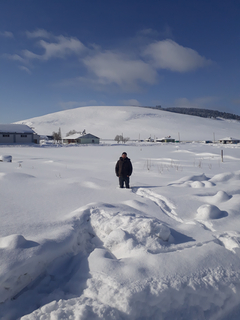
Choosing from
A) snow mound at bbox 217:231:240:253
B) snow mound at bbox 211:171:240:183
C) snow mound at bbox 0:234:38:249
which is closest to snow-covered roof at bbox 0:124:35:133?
snow mound at bbox 211:171:240:183

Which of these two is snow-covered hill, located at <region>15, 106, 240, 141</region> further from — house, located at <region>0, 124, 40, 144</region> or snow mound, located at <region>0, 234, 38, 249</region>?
snow mound, located at <region>0, 234, 38, 249</region>

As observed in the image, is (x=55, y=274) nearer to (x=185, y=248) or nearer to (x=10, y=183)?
(x=185, y=248)

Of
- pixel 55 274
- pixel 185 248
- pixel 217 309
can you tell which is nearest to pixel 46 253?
pixel 55 274

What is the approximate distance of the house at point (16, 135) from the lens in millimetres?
44688

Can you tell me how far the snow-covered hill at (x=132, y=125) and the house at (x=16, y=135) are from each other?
160 feet

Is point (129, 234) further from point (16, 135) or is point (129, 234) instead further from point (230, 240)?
point (16, 135)

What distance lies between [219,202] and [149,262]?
3.89 meters

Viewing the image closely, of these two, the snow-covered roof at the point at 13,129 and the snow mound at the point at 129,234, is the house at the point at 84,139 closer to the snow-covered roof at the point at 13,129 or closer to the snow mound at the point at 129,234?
the snow-covered roof at the point at 13,129

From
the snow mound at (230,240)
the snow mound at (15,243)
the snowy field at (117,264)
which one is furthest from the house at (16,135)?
the snow mound at (230,240)

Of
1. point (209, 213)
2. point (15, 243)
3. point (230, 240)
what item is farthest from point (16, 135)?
point (230, 240)

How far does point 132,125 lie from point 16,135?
73.3m

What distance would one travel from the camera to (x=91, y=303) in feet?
8.32

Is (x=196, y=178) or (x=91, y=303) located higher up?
(x=196, y=178)

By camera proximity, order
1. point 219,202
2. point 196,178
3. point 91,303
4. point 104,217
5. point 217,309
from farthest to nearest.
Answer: point 196,178, point 219,202, point 104,217, point 217,309, point 91,303
